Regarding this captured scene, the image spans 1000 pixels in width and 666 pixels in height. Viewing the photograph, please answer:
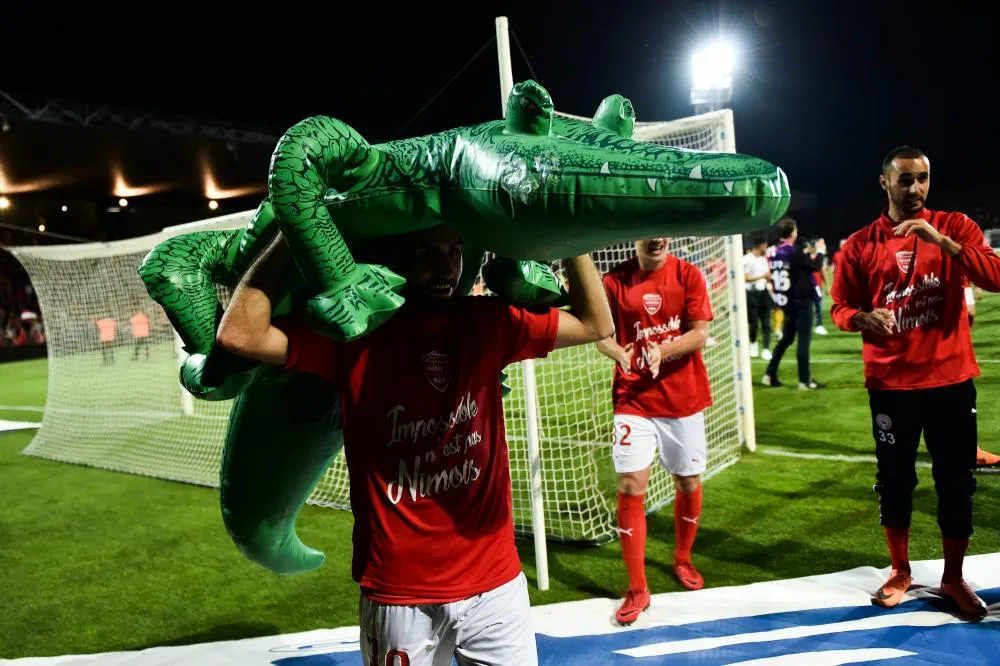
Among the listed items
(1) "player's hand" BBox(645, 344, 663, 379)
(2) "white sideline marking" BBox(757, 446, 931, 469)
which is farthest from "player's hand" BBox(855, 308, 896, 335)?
(2) "white sideline marking" BBox(757, 446, 931, 469)

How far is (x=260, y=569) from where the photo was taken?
442 centimetres

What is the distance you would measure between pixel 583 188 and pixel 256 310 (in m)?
0.68

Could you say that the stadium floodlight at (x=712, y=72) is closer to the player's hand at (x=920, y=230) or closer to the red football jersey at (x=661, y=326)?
the red football jersey at (x=661, y=326)

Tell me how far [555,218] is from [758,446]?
546cm

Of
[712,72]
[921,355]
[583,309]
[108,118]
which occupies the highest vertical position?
Answer: [108,118]

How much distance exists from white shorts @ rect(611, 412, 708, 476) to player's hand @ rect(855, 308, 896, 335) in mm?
852

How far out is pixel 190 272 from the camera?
1717mm

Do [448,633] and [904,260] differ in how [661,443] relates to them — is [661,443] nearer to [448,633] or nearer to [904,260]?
[904,260]

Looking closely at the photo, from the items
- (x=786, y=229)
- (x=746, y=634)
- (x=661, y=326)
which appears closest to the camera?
(x=746, y=634)

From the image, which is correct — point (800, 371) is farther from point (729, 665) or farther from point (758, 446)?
point (729, 665)

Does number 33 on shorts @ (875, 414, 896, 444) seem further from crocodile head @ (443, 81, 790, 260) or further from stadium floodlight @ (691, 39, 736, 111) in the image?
stadium floodlight @ (691, 39, 736, 111)

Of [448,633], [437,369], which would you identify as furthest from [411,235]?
[448,633]

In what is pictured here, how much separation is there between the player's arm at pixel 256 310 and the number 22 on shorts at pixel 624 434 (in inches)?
89.8

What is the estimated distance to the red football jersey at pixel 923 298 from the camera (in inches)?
122
